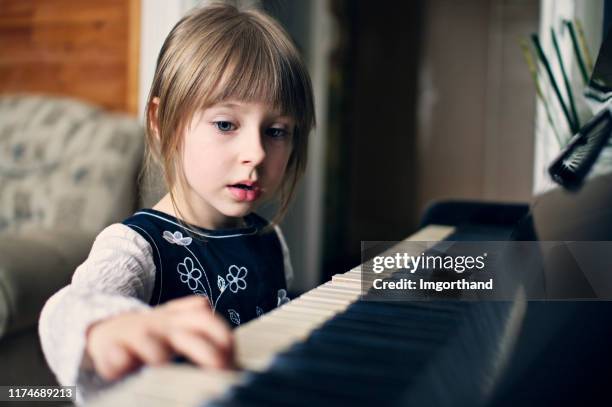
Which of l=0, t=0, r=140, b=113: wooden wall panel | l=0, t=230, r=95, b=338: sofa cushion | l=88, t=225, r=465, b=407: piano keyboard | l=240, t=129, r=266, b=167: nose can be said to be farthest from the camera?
l=0, t=0, r=140, b=113: wooden wall panel

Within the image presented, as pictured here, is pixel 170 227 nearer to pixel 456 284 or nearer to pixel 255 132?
pixel 255 132

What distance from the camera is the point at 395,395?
10.3 inches

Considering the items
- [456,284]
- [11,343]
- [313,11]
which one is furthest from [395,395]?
[313,11]

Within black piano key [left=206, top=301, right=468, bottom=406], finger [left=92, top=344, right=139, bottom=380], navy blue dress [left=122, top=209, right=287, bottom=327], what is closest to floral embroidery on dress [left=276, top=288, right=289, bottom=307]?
navy blue dress [left=122, top=209, right=287, bottom=327]

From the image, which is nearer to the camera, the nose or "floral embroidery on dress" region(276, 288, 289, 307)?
the nose

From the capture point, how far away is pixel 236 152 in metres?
0.58

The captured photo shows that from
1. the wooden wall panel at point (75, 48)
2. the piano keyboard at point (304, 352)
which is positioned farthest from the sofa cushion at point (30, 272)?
the wooden wall panel at point (75, 48)

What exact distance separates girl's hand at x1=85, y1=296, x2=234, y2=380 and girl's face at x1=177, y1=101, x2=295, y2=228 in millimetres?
285

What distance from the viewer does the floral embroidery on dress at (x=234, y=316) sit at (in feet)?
2.21

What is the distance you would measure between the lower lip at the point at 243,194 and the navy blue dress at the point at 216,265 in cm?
9

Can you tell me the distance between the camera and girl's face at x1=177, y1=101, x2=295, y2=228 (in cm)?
58

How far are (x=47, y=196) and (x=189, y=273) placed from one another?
1.01 m

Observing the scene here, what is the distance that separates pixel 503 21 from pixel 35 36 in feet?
10.4

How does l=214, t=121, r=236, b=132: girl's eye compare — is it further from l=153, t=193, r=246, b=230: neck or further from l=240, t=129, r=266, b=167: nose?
l=153, t=193, r=246, b=230: neck
